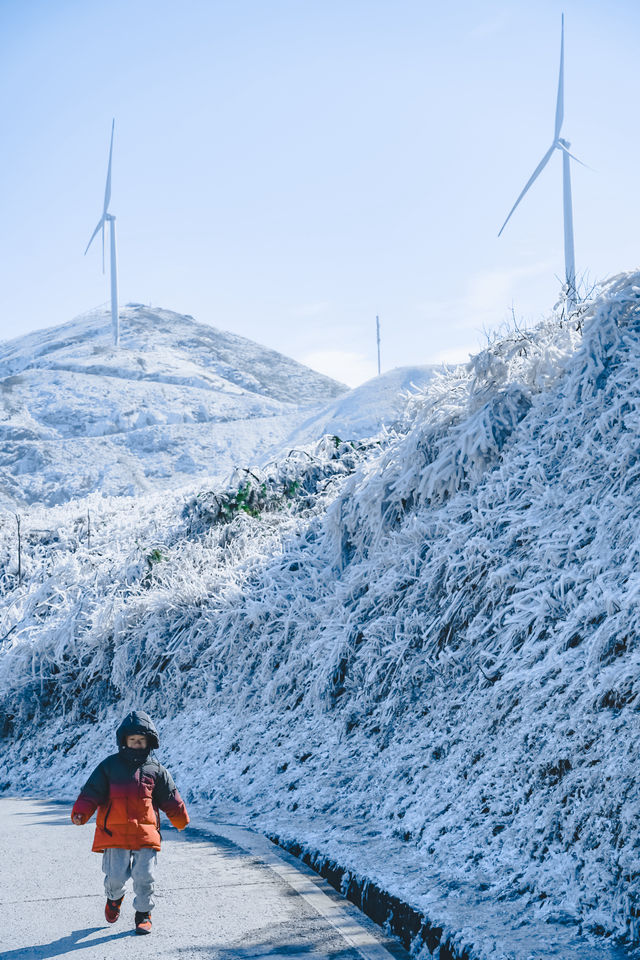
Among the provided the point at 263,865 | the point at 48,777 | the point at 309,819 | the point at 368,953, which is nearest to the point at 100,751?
the point at 48,777

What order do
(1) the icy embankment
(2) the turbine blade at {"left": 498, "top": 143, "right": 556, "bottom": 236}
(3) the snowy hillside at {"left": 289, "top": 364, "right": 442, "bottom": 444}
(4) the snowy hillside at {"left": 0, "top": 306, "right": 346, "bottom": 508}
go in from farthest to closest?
1. (4) the snowy hillside at {"left": 0, "top": 306, "right": 346, "bottom": 508}
2. (3) the snowy hillside at {"left": 289, "top": 364, "right": 442, "bottom": 444}
3. (2) the turbine blade at {"left": 498, "top": 143, "right": 556, "bottom": 236}
4. (1) the icy embankment

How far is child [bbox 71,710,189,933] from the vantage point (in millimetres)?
4520

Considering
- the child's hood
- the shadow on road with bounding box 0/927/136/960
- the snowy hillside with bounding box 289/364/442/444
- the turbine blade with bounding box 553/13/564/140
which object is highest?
the turbine blade with bounding box 553/13/564/140

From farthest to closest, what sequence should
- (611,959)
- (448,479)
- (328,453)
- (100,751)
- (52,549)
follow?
(52,549)
(328,453)
(100,751)
(448,479)
(611,959)

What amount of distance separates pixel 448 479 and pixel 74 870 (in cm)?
494

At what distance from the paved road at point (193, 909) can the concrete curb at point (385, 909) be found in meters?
0.08

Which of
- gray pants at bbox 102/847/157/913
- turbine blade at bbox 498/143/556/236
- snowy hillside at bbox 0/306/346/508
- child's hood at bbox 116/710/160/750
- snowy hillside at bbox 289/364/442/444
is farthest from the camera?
snowy hillside at bbox 0/306/346/508

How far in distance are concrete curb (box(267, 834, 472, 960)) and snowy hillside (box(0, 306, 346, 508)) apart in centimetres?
3696

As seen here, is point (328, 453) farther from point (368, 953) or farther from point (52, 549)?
point (368, 953)

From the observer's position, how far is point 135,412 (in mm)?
57844

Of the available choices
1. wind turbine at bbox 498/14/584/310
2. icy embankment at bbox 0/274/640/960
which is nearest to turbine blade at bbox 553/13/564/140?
wind turbine at bbox 498/14/584/310

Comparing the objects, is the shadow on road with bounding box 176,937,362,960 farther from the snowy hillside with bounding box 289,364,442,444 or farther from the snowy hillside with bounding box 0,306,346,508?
the snowy hillside with bounding box 0,306,346,508

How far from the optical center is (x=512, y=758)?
5270mm

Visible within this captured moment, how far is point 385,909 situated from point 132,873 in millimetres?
1440
